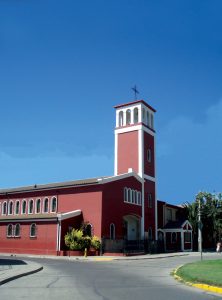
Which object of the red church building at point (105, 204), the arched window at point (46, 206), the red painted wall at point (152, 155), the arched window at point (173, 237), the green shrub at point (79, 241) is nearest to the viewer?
the green shrub at point (79, 241)

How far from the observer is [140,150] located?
48656 mm

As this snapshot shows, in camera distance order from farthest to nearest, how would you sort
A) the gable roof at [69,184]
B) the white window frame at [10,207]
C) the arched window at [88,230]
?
the white window frame at [10,207] → the gable roof at [69,184] → the arched window at [88,230]

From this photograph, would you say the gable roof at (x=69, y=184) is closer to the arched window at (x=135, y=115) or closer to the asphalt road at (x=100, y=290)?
the arched window at (x=135, y=115)

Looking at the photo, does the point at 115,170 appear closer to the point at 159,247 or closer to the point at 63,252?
the point at 159,247

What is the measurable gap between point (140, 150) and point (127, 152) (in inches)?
78.4

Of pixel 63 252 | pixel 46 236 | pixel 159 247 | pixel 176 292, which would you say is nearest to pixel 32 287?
pixel 176 292

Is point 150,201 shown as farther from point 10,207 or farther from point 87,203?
point 10,207

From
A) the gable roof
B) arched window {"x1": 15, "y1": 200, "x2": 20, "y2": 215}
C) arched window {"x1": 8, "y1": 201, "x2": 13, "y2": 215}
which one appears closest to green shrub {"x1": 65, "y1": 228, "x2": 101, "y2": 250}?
the gable roof

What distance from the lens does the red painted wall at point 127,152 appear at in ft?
161

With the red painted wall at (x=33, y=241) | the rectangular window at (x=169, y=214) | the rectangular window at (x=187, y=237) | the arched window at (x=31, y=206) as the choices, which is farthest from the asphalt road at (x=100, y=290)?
the rectangular window at (x=169, y=214)

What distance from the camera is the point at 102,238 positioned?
39.9 meters

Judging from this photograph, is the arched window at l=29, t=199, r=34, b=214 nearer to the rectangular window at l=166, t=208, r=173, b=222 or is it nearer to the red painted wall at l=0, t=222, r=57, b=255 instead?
the red painted wall at l=0, t=222, r=57, b=255

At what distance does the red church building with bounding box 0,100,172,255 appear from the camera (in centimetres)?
4075

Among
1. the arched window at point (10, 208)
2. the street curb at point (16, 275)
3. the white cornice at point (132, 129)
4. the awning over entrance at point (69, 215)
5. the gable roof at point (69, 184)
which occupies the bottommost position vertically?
the street curb at point (16, 275)
